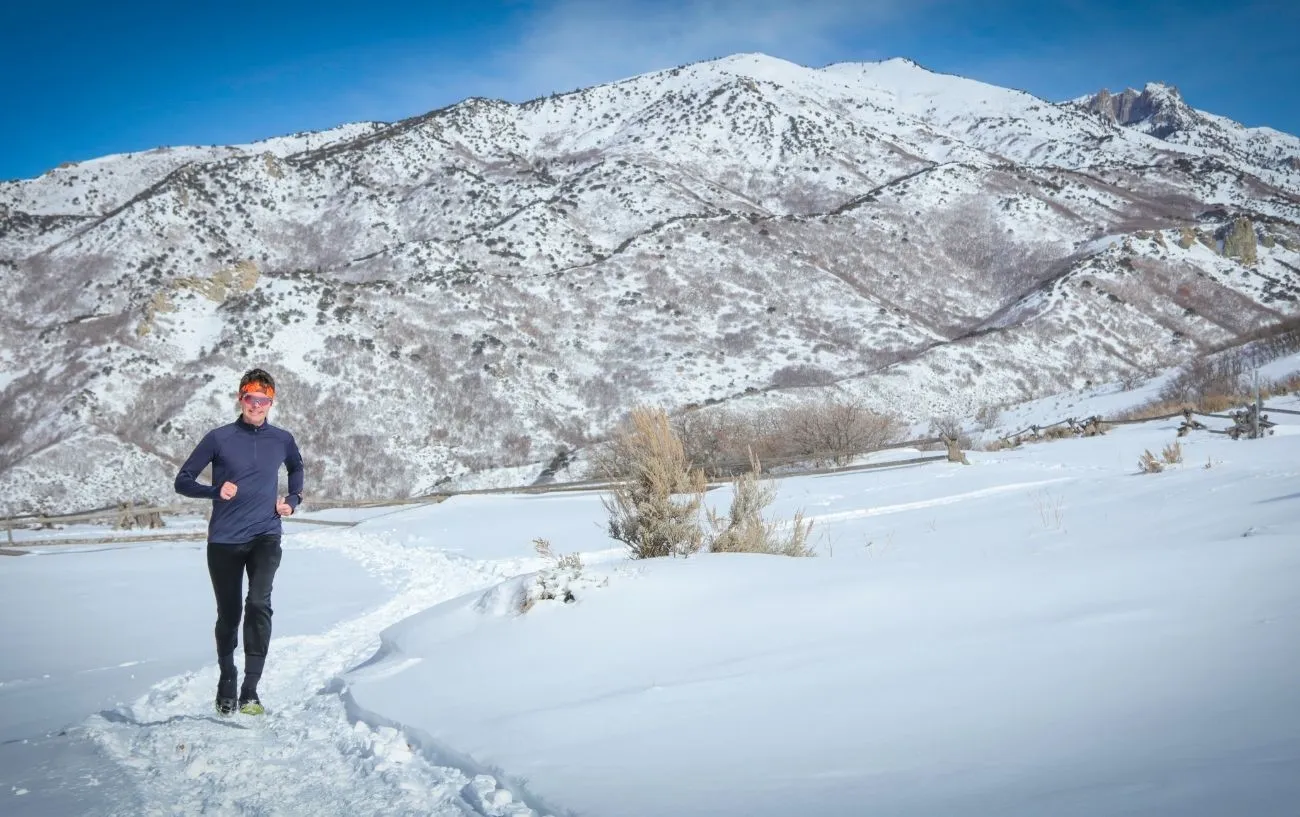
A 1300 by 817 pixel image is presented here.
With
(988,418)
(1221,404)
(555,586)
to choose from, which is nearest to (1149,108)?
(988,418)

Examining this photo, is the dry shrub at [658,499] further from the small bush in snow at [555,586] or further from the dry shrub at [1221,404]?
the dry shrub at [1221,404]

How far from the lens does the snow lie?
7.61 ft

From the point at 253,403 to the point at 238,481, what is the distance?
50cm

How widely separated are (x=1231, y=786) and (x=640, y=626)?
10.3 feet

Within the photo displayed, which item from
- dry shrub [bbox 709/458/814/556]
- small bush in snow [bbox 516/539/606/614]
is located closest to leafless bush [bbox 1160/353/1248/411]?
dry shrub [bbox 709/458/814/556]

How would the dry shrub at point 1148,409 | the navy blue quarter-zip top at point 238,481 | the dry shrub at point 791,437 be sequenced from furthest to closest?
the dry shrub at point 1148,409, the dry shrub at point 791,437, the navy blue quarter-zip top at point 238,481

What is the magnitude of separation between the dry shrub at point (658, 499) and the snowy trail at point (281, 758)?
100 inches

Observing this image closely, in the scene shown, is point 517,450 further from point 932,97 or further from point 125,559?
point 932,97

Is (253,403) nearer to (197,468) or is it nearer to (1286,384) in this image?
(197,468)

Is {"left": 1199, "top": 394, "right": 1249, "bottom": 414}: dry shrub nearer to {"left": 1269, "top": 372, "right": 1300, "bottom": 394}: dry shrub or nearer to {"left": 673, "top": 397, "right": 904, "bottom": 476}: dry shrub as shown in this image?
{"left": 1269, "top": 372, "right": 1300, "bottom": 394}: dry shrub

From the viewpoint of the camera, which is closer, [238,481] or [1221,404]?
[238,481]

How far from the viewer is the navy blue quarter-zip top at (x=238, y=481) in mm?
4492

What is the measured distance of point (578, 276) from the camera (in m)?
53.3

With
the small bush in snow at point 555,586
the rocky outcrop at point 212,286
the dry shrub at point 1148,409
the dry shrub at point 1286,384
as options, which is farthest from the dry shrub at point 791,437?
the rocky outcrop at point 212,286
